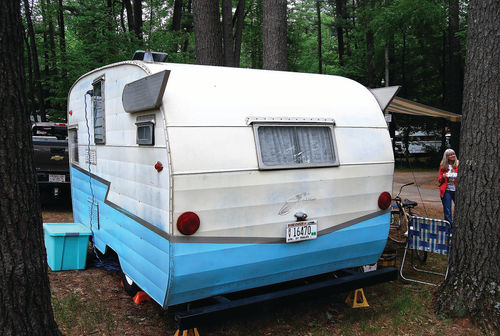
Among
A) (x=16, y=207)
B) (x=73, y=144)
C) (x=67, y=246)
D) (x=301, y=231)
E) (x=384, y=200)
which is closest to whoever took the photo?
(x=16, y=207)

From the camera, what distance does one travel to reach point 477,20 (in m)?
4.29

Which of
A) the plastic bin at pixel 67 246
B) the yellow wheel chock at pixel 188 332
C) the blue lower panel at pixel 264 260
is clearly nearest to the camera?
the blue lower panel at pixel 264 260

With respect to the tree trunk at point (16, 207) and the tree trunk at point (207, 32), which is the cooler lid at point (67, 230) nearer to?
the tree trunk at point (16, 207)

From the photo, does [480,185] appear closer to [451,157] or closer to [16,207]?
[451,157]

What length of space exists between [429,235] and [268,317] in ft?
7.88

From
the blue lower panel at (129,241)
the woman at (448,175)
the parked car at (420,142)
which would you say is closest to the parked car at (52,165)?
the blue lower panel at (129,241)

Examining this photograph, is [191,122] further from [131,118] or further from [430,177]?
[430,177]

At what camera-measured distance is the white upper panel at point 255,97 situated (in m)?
3.41

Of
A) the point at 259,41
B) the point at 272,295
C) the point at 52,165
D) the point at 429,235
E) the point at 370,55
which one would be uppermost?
the point at 259,41

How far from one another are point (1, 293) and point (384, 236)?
3.53 m

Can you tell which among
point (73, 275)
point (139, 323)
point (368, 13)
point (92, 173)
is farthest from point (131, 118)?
point (368, 13)

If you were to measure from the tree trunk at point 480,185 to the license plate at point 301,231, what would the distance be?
166cm

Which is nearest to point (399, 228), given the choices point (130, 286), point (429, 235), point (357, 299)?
point (429, 235)

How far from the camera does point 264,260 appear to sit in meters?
3.71
